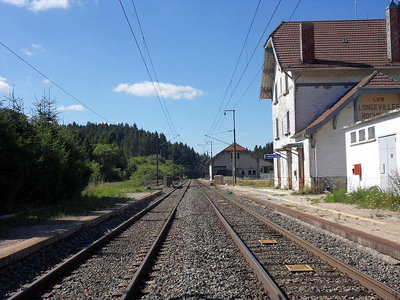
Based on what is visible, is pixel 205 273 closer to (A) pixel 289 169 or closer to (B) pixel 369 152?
(B) pixel 369 152

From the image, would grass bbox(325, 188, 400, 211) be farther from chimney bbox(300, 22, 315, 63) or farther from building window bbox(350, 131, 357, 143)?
chimney bbox(300, 22, 315, 63)

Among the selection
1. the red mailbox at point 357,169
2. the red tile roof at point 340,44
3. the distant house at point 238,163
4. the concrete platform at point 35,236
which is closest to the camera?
the concrete platform at point 35,236

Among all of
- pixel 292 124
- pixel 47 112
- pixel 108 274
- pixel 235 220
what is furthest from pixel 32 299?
pixel 292 124

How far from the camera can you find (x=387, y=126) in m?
14.8

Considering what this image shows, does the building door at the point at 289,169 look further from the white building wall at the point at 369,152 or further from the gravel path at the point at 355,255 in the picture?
the gravel path at the point at 355,255

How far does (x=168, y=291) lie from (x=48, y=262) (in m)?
3.27

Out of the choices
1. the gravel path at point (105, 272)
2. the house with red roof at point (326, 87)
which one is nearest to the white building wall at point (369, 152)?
the house with red roof at point (326, 87)

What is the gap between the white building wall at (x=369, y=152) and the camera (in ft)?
47.2

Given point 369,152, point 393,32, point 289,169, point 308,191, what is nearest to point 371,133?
point 369,152

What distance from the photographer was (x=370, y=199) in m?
14.6

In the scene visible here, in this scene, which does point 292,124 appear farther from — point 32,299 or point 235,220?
point 32,299

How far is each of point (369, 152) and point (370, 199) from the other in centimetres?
256

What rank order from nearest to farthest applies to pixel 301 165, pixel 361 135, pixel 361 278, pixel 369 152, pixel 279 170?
pixel 361 278 < pixel 369 152 < pixel 361 135 < pixel 301 165 < pixel 279 170

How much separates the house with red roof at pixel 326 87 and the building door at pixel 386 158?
6.11 meters
